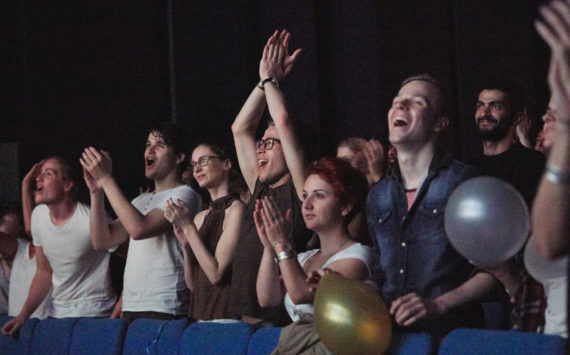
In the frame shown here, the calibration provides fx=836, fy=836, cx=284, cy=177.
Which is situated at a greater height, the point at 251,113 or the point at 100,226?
the point at 251,113

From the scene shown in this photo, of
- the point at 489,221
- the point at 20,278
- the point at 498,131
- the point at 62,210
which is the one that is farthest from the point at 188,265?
the point at 489,221

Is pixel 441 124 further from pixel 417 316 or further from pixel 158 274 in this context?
pixel 158 274

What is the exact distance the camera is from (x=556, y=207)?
1.49 meters

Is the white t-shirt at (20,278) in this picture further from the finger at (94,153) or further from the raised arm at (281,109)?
the raised arm at (281,109)

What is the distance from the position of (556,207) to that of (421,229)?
794 millimetres

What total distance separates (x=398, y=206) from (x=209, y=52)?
316 cm

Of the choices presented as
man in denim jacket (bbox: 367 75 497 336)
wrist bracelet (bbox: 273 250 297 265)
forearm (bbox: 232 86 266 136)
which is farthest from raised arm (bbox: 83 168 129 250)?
man in denim jacket (bbox: 367 75 497 336)

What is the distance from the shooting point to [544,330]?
209 centimetres

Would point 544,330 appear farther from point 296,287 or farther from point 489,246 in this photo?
point 296,287

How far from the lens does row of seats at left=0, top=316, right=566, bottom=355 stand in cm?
191

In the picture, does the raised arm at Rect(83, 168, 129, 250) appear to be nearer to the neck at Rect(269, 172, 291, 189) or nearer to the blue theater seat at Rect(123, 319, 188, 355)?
the blue theater seat at Rect(123, 319, 188, 355)

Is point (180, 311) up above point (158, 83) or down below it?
below

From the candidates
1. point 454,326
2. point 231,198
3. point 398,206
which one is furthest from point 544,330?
point 231,198

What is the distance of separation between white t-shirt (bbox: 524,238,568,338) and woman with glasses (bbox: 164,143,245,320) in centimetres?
137
